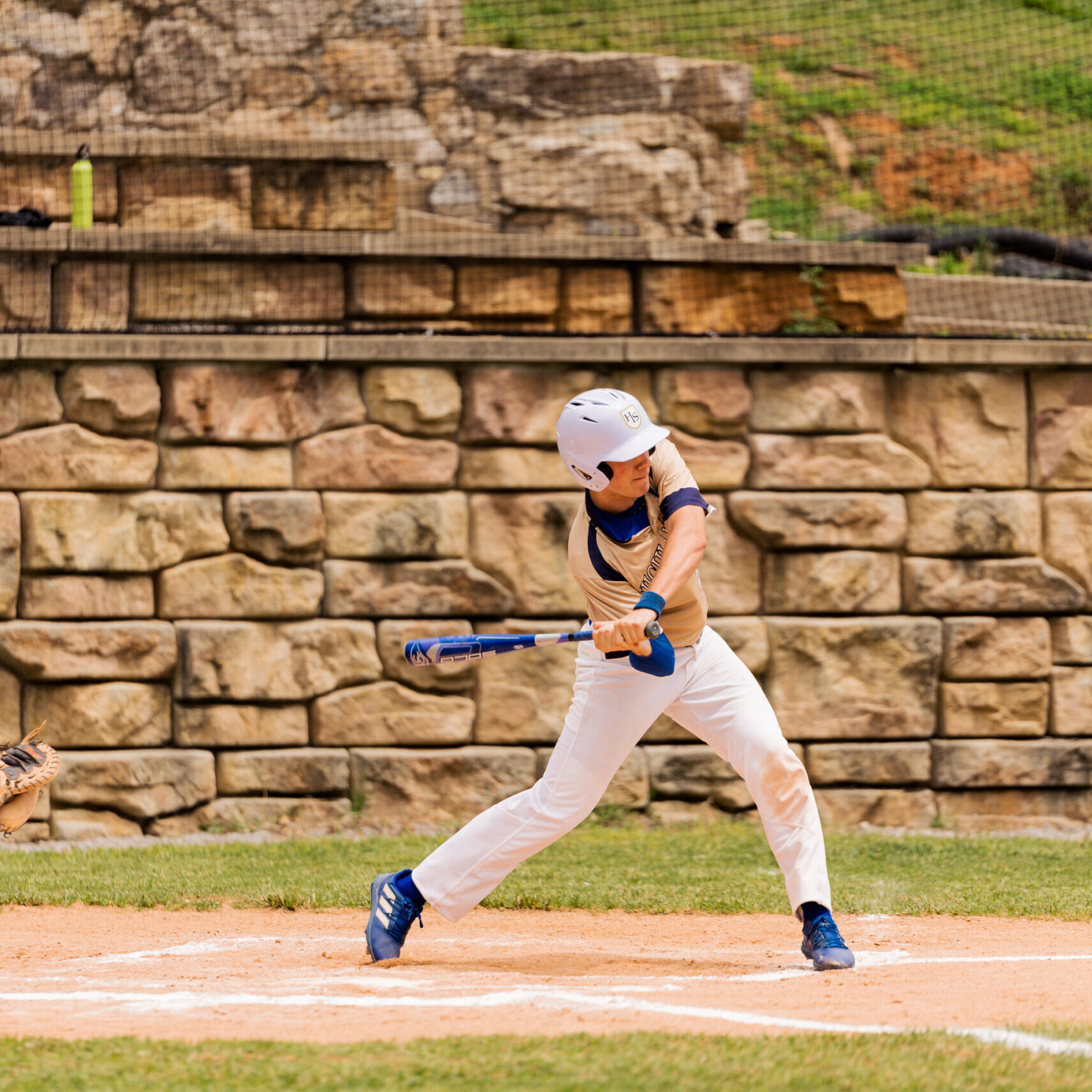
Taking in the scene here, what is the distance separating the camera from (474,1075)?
308cm

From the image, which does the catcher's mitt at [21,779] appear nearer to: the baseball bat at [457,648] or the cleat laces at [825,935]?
the baseball bat at [457,648]

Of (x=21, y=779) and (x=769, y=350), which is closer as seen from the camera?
(x=21, y=779)

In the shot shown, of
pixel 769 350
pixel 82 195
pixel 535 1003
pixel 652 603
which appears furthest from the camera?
pixel 82 195

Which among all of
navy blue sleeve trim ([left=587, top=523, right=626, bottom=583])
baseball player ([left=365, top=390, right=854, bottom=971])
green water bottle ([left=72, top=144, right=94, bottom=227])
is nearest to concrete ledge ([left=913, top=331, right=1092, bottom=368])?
baseball player ([left=365, top=390, right=854, bottom=971])

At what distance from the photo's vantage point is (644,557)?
4480mm

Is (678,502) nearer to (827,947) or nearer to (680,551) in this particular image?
(680,551)

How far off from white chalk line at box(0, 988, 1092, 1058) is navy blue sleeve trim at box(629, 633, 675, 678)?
93 centimetres

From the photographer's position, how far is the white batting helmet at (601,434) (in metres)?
4.29

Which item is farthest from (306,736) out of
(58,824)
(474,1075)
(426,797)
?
(474,1075)

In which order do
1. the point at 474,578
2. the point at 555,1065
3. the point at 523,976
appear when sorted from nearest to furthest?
the point at 555,1065 → the point at 523,976 → the point at 474,578

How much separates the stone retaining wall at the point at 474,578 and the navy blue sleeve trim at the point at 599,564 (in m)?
2.97

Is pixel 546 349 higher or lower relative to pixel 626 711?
A: higher

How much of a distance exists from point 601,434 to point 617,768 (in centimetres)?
105

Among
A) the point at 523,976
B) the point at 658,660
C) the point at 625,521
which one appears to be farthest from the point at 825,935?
the point at 625,521
